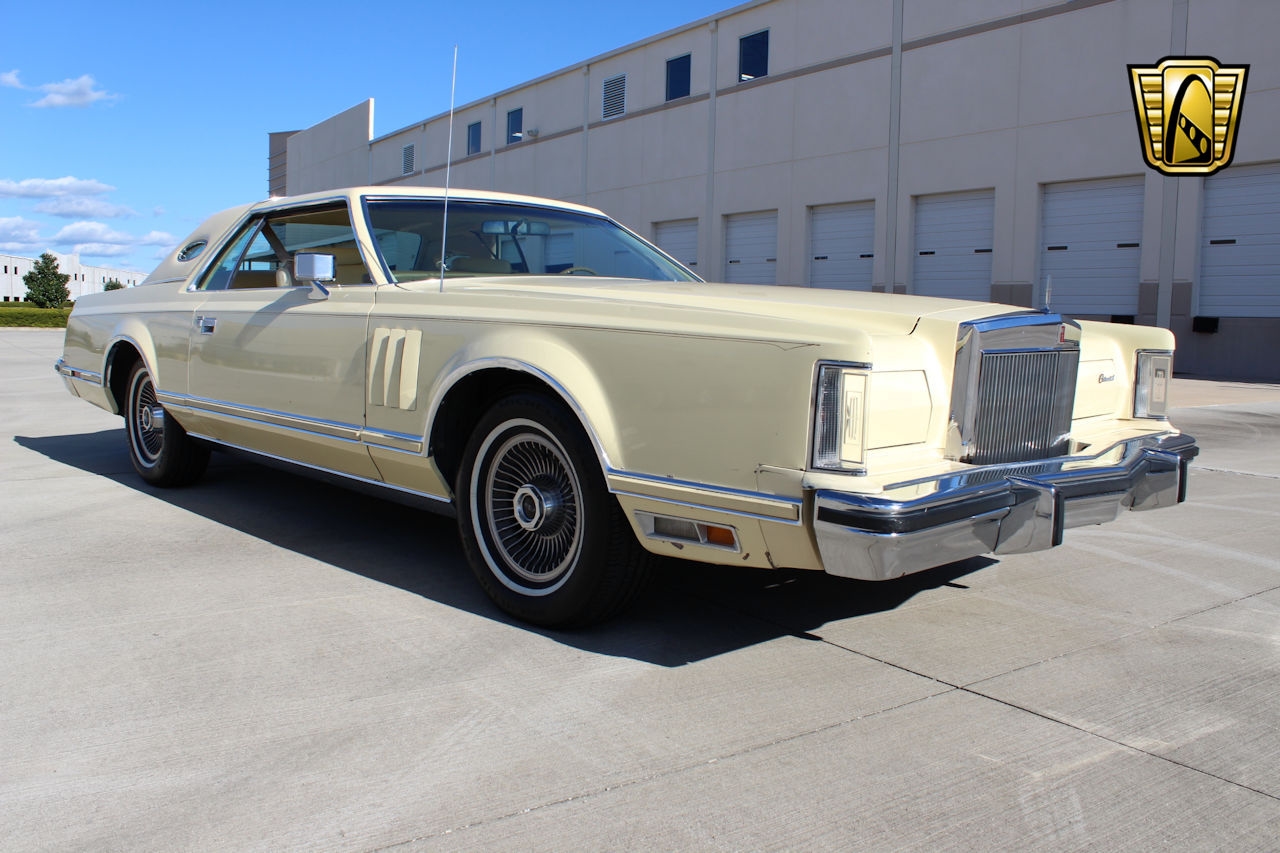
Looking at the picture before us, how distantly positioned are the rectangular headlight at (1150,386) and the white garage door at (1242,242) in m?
14.9

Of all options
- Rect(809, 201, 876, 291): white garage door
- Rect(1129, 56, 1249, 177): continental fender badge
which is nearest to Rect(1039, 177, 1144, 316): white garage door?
Rect(1129, 56, 1249, 177): continental fender badge

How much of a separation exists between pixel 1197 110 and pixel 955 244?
4.70m

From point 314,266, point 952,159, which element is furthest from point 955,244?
point 314,266

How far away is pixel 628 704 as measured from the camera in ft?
9.36

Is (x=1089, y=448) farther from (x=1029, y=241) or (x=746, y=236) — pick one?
(x=746, y=236)

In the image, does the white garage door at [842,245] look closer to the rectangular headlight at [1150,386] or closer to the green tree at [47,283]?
the rectangular headlight at [1150,386]

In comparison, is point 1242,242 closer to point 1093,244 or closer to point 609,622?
point 1093,244

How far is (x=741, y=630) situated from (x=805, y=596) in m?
0.51

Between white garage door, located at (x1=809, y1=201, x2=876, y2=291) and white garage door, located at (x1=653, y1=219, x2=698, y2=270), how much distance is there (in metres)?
3.81

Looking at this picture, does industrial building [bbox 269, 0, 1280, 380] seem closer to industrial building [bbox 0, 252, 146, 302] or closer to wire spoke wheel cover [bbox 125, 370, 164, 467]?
wire spoke wheel cover [bbox 125, 370, 164, 467]

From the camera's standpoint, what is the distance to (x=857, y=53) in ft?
70.1

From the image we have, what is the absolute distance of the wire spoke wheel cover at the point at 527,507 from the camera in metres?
3.44

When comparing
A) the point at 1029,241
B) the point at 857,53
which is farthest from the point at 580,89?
the point at 1029,241

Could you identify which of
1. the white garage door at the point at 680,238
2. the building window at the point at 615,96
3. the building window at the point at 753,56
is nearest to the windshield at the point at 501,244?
the building window at the point at 753,56
